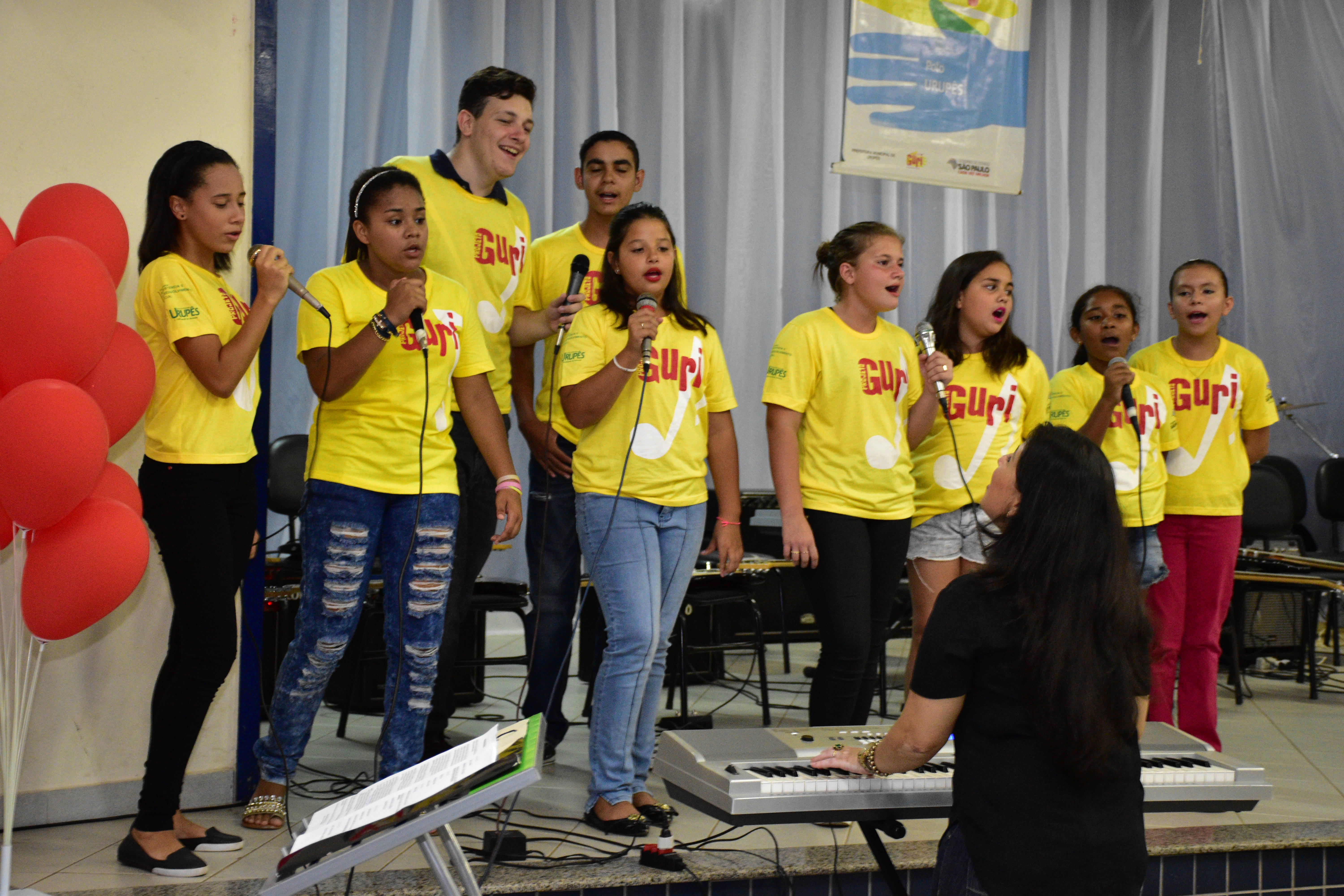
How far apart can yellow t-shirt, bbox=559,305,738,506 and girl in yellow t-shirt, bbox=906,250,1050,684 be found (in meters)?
0.65

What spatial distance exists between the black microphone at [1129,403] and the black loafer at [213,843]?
94.9 inches

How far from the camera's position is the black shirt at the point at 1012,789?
5.34ft

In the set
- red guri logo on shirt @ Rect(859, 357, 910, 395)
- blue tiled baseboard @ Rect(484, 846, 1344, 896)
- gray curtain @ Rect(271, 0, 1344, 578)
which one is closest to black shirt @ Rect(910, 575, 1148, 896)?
blue tiled baseboard @ Rect(484, 846, 1344, 896)

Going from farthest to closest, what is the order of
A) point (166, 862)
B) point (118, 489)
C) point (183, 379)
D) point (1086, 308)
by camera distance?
point (1086, 308) < point (183, 379) < point (166, 862) < point (118, 489)

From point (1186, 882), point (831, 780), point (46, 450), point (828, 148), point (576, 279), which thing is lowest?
point (1186, 882)

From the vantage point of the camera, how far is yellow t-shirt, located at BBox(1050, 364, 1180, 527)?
3107 millimetres

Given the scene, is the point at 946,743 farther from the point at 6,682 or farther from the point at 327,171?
the point at 327,171

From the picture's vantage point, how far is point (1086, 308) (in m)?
3.40

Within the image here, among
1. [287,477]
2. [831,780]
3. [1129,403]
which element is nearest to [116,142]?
[287,477]

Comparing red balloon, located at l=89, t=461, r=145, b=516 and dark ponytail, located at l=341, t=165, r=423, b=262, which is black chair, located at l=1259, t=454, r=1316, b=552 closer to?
dark ponytail, located at l=341, t=165, r=423, b=262

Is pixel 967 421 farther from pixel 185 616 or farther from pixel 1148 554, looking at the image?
pixel 185 616

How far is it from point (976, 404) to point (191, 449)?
190cm

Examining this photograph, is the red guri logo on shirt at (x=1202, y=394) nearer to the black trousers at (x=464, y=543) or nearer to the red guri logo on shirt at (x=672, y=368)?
the red guri logo on shirt at (x=672, y=368)

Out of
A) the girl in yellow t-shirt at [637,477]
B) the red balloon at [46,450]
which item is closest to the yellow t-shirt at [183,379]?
the red balloon at [46,450]
